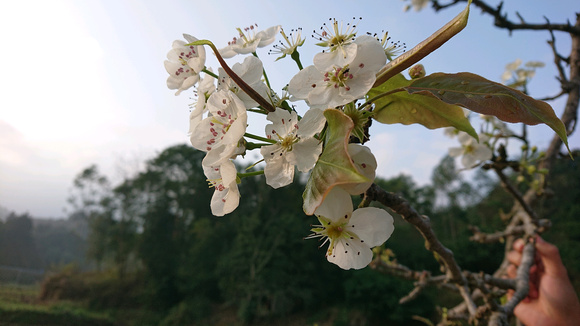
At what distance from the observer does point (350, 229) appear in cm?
48

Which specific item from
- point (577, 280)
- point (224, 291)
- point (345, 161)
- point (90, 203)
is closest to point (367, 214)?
point (345, 161)

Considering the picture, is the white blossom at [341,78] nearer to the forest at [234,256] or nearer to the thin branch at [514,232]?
the thin branch at [514,232]

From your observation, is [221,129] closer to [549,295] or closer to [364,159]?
[364,159]

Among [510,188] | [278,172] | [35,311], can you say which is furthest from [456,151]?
[35,311]

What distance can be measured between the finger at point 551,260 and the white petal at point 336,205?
1.27m

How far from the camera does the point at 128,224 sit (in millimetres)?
14297

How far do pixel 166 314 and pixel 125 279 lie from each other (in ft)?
9.38

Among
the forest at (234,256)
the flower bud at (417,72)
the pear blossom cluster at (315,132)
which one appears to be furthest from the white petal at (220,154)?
the forest at (234,256)

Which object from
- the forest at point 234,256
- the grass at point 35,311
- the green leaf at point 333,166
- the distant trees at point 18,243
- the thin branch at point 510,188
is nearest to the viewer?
the green leaf at point 333,166

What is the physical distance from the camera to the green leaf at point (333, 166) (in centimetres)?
34

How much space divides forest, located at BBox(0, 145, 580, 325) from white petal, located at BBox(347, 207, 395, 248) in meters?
8.43

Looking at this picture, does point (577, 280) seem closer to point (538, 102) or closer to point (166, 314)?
point (538, 102)

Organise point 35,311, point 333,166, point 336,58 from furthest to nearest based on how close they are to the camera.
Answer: point 35,311
point 336,58
point 333,166

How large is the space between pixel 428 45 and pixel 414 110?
106 mm
